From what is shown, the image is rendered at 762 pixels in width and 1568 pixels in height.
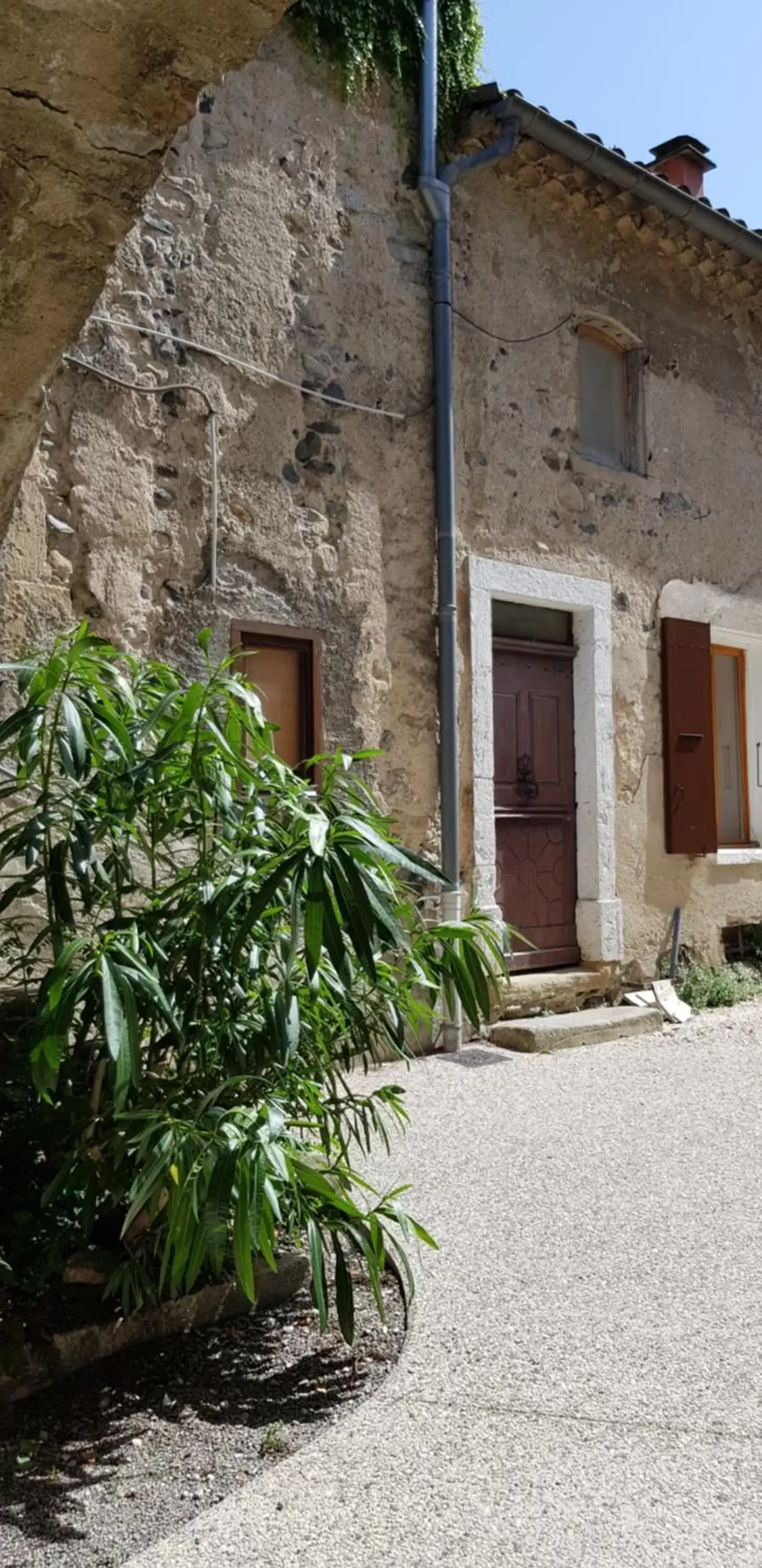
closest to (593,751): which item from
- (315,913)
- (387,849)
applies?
(387,849)

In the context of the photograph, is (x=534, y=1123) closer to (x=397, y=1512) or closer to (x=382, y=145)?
(x=397, y=1512)

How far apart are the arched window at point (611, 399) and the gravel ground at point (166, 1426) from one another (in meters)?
5.02

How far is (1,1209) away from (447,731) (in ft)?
11.0

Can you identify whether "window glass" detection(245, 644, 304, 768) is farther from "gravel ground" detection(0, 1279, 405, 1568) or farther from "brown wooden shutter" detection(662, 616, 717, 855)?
"gravel ground" detection(0, 1279, 405, 1568)

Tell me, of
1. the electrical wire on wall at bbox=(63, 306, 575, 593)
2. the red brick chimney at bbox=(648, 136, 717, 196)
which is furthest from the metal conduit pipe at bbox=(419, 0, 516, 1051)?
the red brick chimney at bbox=(648, 136, 717, 196)

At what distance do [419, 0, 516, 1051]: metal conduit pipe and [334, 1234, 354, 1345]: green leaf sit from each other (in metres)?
3.18

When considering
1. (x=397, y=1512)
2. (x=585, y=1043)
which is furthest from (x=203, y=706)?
(x=585, y=1043)

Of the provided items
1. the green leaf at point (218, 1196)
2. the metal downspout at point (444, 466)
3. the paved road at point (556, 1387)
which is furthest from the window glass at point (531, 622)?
the green leaf at point (218, 1196)

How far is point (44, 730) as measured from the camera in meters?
2.35

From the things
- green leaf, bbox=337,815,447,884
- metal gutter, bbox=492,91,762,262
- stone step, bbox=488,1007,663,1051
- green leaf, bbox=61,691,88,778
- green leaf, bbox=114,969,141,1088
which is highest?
metal gutter, bbox=492,91,762,262

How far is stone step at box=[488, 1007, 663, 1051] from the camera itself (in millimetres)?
5426

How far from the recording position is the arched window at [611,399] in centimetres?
651

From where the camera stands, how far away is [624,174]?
593 cm

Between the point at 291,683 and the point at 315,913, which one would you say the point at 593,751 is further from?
the point at 315,913
